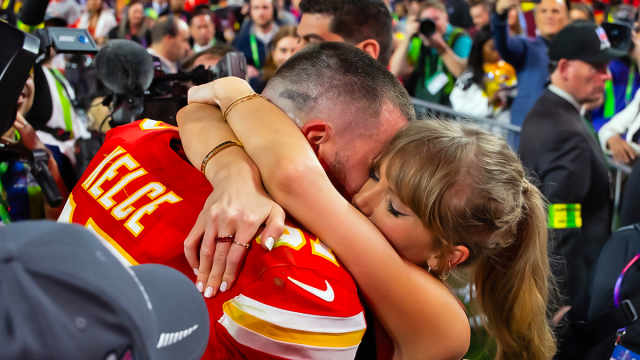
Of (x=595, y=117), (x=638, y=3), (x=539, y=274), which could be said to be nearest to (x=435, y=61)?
(x=595, y=117)

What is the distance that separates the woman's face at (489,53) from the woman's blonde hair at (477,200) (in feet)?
14.5

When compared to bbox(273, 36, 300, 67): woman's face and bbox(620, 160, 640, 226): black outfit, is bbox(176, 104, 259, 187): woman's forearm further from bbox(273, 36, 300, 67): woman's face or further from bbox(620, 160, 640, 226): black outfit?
bbox(273, 36, 300, 67): woman's face

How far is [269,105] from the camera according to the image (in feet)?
4.96

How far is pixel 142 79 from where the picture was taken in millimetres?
2258

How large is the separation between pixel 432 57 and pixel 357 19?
10.9 feet

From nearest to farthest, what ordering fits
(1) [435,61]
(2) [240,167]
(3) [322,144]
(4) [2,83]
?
(2) [240,167], (3) [322,144], (4) [2,83], (1) [435,61]

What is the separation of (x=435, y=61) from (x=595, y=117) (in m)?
1.45

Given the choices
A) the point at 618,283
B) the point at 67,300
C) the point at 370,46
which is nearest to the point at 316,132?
the point at 67,300

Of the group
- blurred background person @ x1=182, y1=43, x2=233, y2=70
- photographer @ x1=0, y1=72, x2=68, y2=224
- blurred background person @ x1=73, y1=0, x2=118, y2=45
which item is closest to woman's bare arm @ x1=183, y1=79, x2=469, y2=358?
photographer @ x1=0, y1=72, x2=68, y2=224

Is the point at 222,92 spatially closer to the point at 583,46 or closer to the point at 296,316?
the point at 296,316

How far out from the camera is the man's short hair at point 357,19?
2682mm

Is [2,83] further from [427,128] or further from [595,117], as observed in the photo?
[595,117]

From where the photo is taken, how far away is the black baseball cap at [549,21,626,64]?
143 inches

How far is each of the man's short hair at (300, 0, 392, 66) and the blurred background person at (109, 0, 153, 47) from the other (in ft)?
16.7
